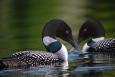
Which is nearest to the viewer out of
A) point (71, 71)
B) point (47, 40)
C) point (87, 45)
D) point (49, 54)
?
point (71, 71)

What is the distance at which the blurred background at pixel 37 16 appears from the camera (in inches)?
972

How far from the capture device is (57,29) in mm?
20719

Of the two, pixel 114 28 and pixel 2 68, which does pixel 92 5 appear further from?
pixel 2 68

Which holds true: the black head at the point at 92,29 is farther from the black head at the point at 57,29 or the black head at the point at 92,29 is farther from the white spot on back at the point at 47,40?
the white spot on back at the point at 47,40

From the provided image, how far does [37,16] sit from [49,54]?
48.8 ft

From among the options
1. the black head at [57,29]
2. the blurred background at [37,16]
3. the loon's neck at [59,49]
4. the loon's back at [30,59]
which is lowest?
the loon's back at [30,59]

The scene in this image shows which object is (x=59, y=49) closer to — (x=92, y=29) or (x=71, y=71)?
(x=71, y=71)

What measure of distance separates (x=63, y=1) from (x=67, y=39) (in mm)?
19156

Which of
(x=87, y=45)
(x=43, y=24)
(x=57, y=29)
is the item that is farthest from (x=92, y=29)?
(x=43, y=24)

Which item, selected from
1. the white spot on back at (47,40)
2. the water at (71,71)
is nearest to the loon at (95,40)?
the white spot on back at (47,40)

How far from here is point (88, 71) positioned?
1775cm

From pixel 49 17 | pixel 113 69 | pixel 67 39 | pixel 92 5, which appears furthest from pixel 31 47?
pixel 92 5

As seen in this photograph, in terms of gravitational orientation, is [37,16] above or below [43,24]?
above

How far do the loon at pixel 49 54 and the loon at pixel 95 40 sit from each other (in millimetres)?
1289
